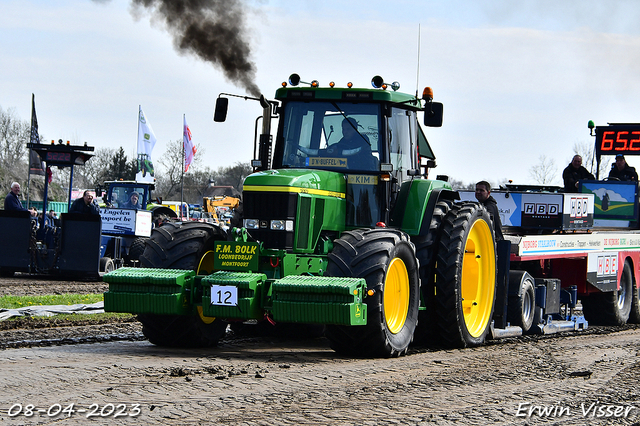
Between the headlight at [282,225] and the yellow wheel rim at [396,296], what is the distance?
3.78 feet

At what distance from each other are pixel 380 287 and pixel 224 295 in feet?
5.06

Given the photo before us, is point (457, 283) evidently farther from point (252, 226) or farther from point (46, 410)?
point (46, 410)

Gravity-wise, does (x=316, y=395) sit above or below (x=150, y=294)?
below

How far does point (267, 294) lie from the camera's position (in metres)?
8.27

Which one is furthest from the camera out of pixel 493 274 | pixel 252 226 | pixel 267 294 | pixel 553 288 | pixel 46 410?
pixel 553 288

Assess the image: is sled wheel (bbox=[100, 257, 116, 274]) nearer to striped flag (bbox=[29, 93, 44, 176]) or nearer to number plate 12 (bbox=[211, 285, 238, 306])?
striped flag (bbox=[29, 93, 44, 176])

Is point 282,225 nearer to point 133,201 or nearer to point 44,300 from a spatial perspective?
point 44,300

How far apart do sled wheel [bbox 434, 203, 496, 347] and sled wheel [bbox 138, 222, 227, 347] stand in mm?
2638

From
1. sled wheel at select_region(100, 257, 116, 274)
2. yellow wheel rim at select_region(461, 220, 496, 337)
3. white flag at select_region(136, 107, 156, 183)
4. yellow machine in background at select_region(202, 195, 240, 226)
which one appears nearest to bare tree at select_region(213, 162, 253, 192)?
yellow machine in background at select_region(202, 195, 240, 226)

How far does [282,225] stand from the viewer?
8773mm

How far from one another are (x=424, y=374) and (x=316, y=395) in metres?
1.52

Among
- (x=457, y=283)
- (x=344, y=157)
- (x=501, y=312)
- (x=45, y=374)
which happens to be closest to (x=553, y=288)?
(x=501, y=312)

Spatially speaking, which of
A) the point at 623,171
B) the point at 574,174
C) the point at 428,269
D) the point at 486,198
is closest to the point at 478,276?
the point at 486,198

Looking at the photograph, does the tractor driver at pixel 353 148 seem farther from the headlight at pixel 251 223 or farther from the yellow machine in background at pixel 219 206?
the yellow machine in background at pixel 219 206
